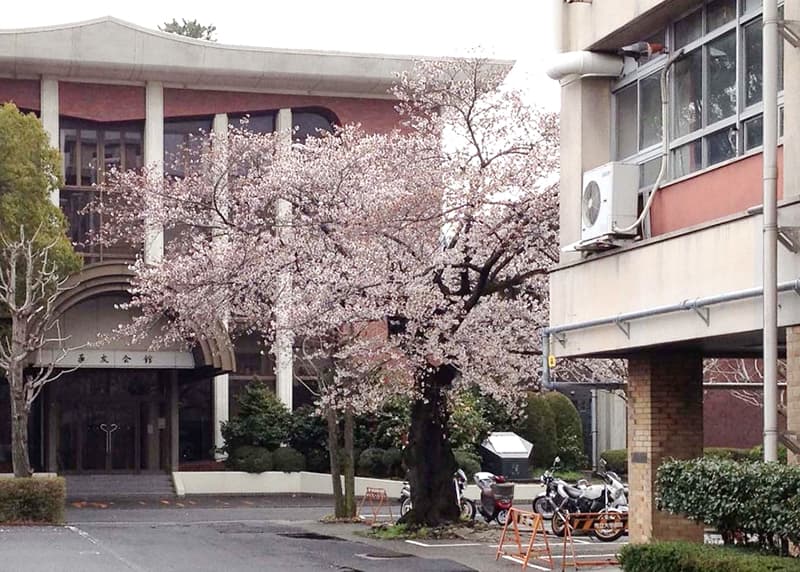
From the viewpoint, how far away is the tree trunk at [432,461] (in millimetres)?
25453

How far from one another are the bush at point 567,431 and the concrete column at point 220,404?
10200 mm

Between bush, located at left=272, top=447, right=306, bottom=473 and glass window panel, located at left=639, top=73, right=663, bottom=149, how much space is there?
84.9 ft

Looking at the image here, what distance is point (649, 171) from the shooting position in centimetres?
1720

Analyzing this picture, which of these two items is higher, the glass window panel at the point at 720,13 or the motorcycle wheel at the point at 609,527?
the glass window panel at the point at 720,13

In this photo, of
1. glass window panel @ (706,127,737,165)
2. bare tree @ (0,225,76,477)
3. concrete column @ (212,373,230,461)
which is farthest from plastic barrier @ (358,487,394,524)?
glass window panel @ (706,127,737,165)

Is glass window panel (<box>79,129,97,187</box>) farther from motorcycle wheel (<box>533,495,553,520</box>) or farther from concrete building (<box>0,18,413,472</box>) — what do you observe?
motorcycle wheel (<box>533,495,553,520</box>)

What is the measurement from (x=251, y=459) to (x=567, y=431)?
10024mm

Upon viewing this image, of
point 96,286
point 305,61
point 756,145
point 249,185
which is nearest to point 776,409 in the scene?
point 756,145

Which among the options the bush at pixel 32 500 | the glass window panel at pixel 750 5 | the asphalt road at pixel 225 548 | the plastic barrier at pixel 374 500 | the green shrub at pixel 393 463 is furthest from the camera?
the green shrub at pixel 393 463

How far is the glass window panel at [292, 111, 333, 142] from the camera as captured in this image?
150 ft

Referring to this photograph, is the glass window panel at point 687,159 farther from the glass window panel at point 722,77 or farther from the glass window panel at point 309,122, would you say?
the glass window panel at point 309,122

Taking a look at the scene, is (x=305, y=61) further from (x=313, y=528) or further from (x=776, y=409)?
(x=776, y=409)

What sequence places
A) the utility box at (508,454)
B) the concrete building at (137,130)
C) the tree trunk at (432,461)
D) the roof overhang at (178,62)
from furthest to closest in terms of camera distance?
the concrete building at (137,130)
the roof overhang at (178,62)
the utility box at (508,454)
the tree trunk at (432,461)

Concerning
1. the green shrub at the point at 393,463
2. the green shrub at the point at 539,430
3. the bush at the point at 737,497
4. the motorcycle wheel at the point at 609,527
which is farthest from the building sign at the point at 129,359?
the bush at the point at 737,497
